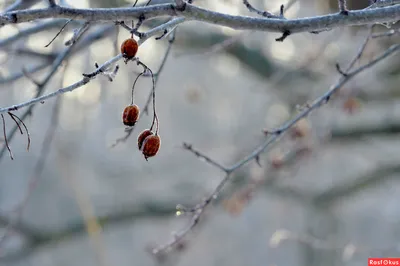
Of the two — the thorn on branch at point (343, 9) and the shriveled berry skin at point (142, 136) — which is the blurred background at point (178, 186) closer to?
the shriveled berry skin at point (142, 136)

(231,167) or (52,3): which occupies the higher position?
(231,167)

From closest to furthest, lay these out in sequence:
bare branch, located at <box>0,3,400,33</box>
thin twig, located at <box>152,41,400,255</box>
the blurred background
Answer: bare branch, located at <box>0,3,400,33</box> < thin twig, located at <box>152,41,400,255</box> < the blurred background

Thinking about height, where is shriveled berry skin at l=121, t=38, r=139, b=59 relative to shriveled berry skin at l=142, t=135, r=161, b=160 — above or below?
above

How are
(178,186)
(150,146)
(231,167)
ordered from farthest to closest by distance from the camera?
(178,186), (231,167), (150,146)

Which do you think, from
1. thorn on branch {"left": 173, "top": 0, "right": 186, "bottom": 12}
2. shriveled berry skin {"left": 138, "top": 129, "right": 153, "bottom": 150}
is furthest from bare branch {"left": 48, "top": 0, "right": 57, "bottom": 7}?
shriveled berry skin {"left": 138, "top": 129, "right": 153, "bottom": 150}

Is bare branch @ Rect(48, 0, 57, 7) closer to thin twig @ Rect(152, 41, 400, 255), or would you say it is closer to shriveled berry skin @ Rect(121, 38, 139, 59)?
shriveled berry skin @ Rect(121, 38, 139, 59)

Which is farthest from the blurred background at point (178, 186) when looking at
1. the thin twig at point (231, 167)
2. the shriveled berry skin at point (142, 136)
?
the shriveled berry skin at point (142, 136)

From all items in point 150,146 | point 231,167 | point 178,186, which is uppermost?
point 178,186

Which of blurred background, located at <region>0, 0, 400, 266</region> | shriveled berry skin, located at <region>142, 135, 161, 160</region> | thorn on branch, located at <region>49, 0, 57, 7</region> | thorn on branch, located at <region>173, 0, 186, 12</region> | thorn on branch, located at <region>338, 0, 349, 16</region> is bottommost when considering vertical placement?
shriveled berry skin, located at <region>142, 135, 161, 160</region>

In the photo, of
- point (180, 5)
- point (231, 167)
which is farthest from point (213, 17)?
point (231, 167)

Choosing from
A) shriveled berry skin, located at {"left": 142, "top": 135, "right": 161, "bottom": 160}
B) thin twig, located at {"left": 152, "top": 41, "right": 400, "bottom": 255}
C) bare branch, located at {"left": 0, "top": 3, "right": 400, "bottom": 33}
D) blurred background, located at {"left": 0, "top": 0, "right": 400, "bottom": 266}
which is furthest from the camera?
blurred background, located at {"left": 0, "top": 0, "right": 400, "bottom": 266}

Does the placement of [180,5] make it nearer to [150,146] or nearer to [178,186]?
[150,146]

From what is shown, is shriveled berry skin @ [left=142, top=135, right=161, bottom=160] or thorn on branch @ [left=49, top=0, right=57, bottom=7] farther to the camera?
shriveled berry skin @ [left=142, top=135, right=161, bottom=160]
